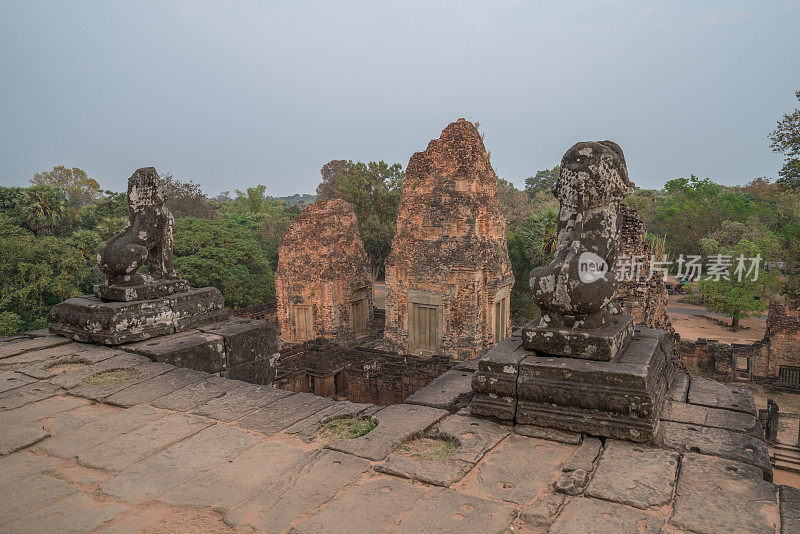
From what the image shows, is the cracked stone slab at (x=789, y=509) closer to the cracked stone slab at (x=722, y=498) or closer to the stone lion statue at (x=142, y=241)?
the cracked stone slab at (x=722, y=498)

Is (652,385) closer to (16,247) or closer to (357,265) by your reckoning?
(357,265)

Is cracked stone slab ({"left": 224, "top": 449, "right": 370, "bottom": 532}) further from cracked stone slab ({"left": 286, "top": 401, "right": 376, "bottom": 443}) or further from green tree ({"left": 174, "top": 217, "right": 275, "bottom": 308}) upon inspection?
green tree ({"left": 174, "top": 217, "right": 275, "bottom": 308})

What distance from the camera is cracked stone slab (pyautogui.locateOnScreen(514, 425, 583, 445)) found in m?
3.11

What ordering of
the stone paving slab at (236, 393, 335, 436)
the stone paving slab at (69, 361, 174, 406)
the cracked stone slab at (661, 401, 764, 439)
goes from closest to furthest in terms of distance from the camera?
the cracked stone slab at (661, 401, 764, 439), the stone paving slab at (236, 393, 335, 436), the stone paving slab at (69, 361, 174, 406)

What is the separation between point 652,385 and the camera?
3250mm

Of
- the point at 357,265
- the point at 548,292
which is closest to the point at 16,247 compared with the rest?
the point at 357,265

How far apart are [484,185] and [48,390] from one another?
32.6 ft

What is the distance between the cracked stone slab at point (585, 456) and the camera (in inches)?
110

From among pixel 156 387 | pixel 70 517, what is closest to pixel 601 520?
pixel 70 517

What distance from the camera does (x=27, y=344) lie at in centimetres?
533

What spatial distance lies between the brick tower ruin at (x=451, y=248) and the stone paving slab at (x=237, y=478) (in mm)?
9149

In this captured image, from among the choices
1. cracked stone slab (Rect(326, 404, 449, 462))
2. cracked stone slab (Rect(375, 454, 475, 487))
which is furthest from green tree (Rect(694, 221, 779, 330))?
cracked stone slab (Rect(375, 454, 475, 487))

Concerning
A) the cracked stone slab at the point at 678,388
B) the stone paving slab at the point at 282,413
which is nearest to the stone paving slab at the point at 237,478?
the stone paving slab at the point at 282,413

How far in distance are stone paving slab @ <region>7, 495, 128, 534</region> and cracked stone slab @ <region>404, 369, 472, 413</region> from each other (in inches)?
81.3
